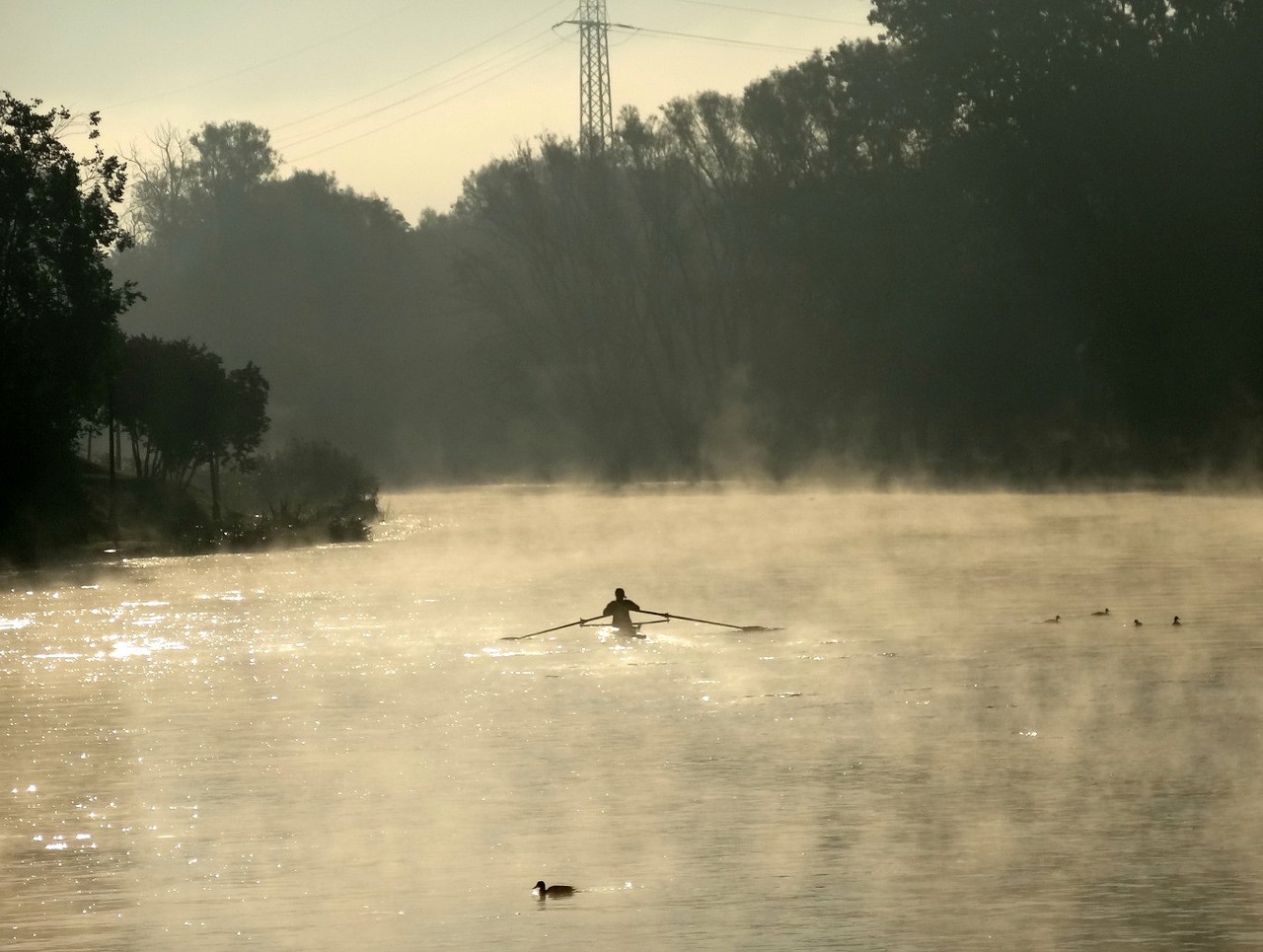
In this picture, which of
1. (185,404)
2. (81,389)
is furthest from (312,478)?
(81,389)

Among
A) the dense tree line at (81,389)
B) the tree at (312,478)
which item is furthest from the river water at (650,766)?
the tree at (312,478)

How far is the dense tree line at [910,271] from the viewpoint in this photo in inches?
2697

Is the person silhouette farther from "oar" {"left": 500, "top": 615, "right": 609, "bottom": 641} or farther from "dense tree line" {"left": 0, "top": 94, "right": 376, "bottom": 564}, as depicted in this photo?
"dense tree line" {"left": 0, "top": 94, "right": 376, "bottom": 564}

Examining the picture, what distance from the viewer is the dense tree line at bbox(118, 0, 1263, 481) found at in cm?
6850

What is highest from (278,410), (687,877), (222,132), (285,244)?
(222,132)

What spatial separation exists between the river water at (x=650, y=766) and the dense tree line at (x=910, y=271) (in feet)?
98.2

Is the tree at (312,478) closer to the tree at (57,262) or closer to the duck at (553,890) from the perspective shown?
the tree at (57,262)

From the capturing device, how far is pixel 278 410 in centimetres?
11931

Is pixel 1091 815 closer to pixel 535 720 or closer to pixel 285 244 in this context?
pixel 535 720

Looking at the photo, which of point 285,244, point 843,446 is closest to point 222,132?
point 285,244

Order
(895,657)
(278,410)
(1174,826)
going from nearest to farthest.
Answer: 1. (1174,826)
2. (895,657)
3. (278,410)

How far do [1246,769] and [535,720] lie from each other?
7.86m

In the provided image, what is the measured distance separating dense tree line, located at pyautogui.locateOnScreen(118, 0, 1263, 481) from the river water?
98.2 ft

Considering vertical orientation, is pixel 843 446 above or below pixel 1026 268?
below
